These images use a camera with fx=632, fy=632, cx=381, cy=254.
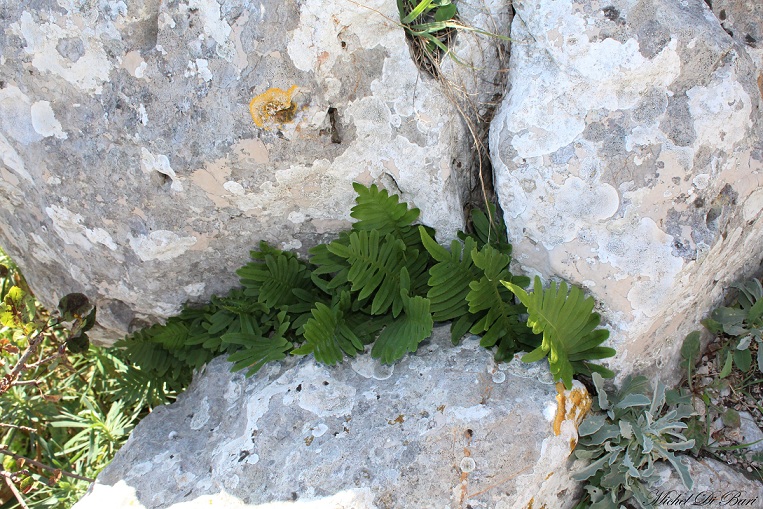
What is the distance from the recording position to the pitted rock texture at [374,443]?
2.33m

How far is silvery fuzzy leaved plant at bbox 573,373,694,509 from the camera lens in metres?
2.54

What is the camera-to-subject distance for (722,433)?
290 cm

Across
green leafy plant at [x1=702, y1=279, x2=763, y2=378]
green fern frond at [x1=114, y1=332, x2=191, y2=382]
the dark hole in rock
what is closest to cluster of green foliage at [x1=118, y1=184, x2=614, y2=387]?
green fern frond at [x1=114, y1=332, x2=191, y2=382]

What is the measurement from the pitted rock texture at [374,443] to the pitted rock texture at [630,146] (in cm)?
54

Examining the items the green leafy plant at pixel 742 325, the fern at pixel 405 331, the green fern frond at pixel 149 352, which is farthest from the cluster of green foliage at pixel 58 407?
the green leafy plant at pixel 742 325

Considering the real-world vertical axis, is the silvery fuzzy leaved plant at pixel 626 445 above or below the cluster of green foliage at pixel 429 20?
below

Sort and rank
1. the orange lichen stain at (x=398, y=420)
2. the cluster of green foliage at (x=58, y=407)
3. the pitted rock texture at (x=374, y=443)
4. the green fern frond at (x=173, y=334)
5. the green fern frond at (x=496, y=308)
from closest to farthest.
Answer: the pitted rock texture at (x=374, y=443) < the orange lichen stain at (x=398, y=420) < the green fern frond at (x=496, y=308) < the green fern frond at (x=173, y=334) < the cluster of green foliage at (x=58, y=407)

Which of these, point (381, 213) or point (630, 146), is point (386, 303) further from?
point (630, 146)

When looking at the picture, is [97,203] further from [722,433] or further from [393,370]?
[722,433]

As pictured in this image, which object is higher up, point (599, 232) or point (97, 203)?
point (97, 203)

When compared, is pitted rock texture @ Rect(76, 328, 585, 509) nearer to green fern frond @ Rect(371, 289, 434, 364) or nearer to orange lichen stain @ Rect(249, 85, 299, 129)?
green fern frond @ Rect(371, 289, 434, 364)

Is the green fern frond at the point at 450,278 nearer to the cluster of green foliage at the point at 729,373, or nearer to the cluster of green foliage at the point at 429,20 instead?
the cluster of green foliage at the point at 429,20

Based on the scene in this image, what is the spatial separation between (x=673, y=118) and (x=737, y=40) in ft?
1.72

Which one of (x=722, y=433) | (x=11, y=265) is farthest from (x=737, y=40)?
(x=11, y=265)
